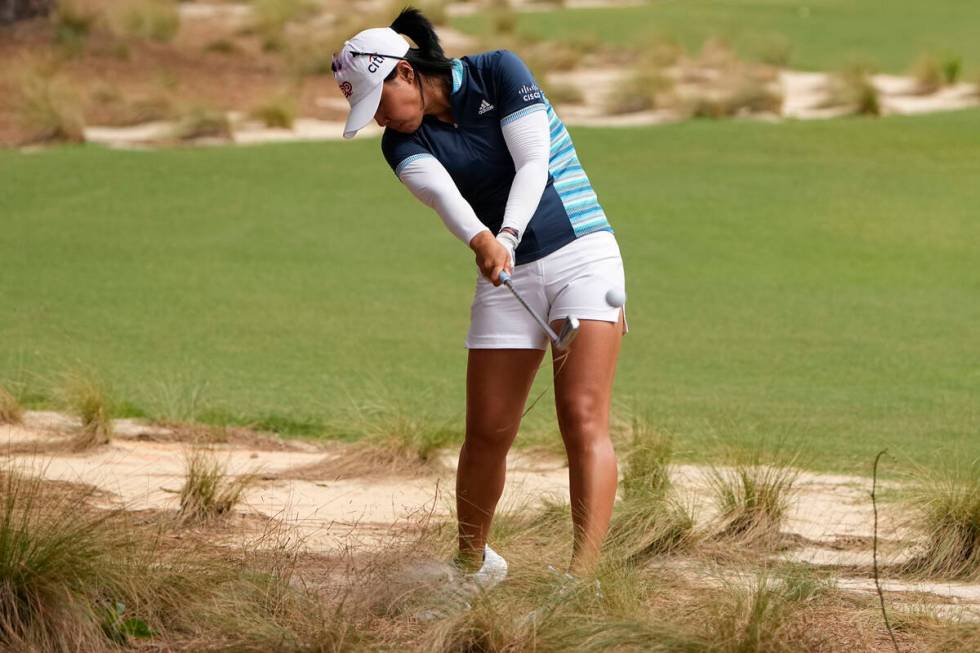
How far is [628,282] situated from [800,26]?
79.1 feet

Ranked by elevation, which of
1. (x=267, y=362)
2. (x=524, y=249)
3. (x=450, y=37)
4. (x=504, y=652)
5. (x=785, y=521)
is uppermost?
(x=524, y=249)

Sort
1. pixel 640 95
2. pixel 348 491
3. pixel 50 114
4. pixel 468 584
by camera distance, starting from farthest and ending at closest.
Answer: pixel 640 95
pixel 50 114
pixel 348 491
pixel 468 584

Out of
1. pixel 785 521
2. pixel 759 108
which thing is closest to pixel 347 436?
pixel 785 521

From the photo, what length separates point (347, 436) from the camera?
319 inches

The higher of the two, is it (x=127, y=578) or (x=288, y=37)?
(x=127, y=578)

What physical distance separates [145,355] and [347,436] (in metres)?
2.26

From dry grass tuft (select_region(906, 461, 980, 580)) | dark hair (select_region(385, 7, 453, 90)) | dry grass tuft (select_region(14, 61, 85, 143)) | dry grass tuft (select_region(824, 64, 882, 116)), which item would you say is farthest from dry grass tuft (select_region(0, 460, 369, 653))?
dry grass tuft (select_region(824, 64, 882, 116))

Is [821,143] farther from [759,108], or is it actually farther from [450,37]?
[450,37]

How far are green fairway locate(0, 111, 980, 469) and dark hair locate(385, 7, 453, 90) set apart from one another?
316cm

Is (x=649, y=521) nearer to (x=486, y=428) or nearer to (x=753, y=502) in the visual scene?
(x=753, y=502)

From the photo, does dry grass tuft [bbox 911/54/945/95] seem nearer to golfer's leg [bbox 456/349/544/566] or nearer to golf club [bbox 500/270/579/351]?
golfer's leg [bbox 456/349/544/566]

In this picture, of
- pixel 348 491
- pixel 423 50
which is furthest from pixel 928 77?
pixel 423 50

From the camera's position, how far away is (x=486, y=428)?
15.8 feet

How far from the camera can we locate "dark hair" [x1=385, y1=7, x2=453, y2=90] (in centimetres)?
463
